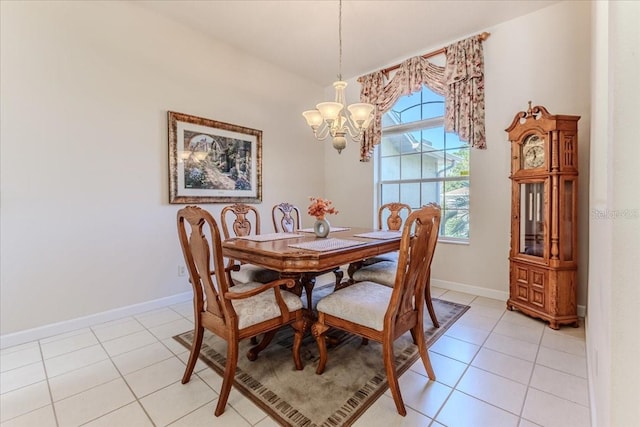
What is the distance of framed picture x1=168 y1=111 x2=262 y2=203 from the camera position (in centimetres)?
317

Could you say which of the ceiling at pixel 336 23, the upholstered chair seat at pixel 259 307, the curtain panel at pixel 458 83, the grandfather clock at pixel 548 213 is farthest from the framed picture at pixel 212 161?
the grandfather clock at pixel 548 213

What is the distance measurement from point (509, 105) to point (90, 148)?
4.27 meters

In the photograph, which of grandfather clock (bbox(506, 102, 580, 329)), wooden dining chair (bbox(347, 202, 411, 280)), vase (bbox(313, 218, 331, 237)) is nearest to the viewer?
vase (bbox(313, 218, 331, 237))

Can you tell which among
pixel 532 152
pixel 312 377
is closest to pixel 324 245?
pixel 312 377

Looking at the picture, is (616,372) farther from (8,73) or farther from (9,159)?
(8,73)

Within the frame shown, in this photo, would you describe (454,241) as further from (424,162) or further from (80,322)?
(80,322)

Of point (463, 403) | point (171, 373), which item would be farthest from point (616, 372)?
point (171, 373)

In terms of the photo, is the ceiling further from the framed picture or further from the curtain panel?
the framed picture

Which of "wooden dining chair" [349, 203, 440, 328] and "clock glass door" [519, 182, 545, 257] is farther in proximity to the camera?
"clock glass door" [519, 182, 545, 257]

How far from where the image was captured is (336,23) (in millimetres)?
3129

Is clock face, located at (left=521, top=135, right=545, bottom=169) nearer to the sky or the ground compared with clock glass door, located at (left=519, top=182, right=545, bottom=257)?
nearer to the sky

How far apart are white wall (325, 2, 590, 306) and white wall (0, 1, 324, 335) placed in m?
3.15

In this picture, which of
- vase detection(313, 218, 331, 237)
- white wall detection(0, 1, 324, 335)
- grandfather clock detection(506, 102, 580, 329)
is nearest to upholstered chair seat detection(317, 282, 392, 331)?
vase detection(313, 218, 331, 237)

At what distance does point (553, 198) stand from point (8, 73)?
4659 mm
